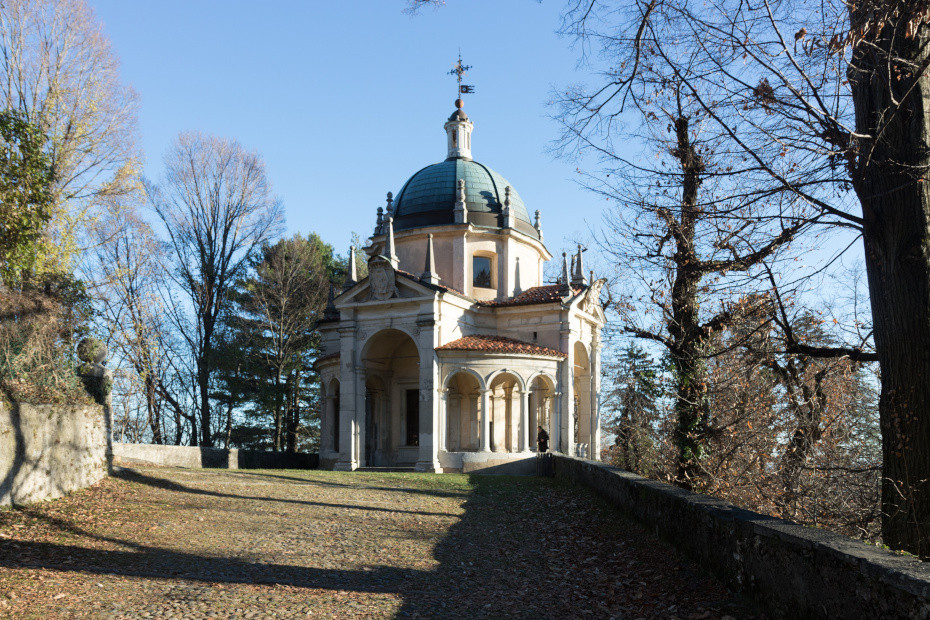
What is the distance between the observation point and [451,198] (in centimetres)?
3112

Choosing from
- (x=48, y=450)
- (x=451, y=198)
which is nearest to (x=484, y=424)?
(x=451, y=198)

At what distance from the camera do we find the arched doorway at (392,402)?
29.1 m

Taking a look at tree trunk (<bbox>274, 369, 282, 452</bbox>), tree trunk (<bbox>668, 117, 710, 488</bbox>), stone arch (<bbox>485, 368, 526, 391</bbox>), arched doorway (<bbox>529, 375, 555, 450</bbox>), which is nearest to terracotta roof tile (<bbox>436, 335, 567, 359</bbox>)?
stone arch (<bbox>485, 368, 526, 391</bbox>)

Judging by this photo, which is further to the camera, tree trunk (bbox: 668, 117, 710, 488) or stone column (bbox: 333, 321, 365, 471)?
stone column (bbox: 333, 321, 365, 471)

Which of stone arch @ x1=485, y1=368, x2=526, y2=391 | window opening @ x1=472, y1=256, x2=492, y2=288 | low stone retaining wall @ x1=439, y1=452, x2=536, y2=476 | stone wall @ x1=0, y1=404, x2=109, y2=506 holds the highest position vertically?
window opening @ x1=472, y1=256, x2=492, y2=288

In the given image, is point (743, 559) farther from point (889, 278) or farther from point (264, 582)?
point (264, 582)

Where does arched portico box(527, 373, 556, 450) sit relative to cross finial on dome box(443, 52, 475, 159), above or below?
below

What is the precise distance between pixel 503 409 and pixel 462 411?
1.75 m

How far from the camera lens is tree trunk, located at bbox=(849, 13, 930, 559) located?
617cm

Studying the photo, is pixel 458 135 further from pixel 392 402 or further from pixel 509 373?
pixel 509 373

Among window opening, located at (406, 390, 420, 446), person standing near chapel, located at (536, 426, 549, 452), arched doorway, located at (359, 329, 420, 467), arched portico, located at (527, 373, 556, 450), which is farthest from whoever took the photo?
window opening, located at (406, 390, 420, 446)

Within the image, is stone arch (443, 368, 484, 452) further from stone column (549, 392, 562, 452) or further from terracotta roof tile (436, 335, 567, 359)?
stone column (549, 392, 562, 452)

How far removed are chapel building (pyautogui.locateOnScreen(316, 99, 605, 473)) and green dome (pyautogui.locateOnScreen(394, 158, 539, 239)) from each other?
69mm

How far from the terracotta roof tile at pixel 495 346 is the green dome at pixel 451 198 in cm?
597
